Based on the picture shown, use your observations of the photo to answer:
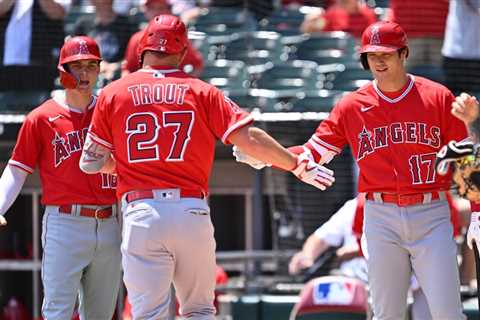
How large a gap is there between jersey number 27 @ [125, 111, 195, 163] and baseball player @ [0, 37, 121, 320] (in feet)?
3.02

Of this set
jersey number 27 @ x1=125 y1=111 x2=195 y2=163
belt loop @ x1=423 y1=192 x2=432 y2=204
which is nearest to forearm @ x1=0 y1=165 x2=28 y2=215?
jersey number 27 @ x1=125 y1=111 x2=195 y2=163

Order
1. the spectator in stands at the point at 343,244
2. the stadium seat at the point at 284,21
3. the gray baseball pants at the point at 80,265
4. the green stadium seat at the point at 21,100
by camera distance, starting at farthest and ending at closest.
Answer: the stadium seat at the point at 284,21 < the green stadium seat at the point at 21,100 < the spectator in stands at the point at 343,244 < the gray baseball pants at the point at 80,265

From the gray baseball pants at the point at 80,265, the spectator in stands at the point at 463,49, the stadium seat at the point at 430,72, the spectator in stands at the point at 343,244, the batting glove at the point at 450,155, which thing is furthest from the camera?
the stadium seat at the point at 430,72

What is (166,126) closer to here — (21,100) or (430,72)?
(430,72)

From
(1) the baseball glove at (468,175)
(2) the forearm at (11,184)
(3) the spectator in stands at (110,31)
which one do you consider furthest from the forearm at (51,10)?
(1) the baseball glove at (468,175)

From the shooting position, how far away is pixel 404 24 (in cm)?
915

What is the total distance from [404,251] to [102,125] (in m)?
1.59

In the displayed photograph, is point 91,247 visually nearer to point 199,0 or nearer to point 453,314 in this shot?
point 453,314

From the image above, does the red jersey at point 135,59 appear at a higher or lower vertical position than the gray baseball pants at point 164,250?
higher

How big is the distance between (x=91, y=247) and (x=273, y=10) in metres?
5.36

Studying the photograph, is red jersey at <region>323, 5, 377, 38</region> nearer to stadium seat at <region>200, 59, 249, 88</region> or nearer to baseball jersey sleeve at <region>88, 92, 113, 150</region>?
stadium seat at <region>200, 59, 249, 88</region>

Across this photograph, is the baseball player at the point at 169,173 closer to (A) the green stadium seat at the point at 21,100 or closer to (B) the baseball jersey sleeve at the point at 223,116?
(B) the baseball jersey sleeve at the point at 223,116

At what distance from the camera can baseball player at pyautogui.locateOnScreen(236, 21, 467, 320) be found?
18.4 ft

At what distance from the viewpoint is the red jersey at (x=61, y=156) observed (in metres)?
6.07
